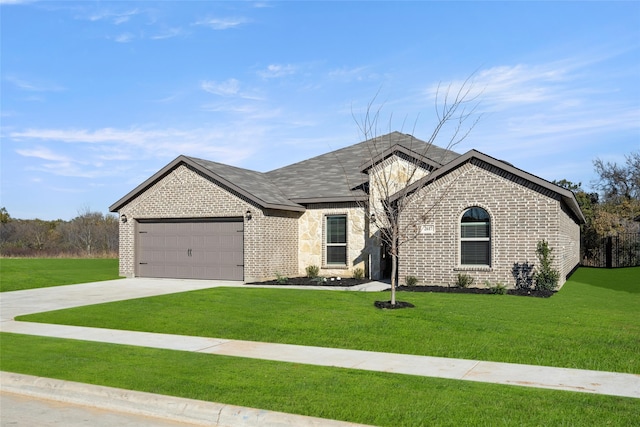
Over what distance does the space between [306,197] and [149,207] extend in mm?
6754

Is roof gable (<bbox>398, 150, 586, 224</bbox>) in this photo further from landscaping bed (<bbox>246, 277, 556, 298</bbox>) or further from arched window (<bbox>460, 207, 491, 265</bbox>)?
landscaping bed (<bbox>246, 277, 556, 298</bbox>)

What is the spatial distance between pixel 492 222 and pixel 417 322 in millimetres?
7621

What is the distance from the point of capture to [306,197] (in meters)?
24.3

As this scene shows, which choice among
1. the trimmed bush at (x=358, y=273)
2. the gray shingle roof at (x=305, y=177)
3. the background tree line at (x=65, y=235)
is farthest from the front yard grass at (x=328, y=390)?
the background tree line at (x=65, y=235)

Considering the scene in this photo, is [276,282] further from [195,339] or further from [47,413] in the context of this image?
[47,413]

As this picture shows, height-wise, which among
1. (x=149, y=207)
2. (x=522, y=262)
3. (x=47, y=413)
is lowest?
(x=47, y=413)

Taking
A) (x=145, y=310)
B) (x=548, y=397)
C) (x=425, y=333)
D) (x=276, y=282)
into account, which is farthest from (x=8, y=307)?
(x=548, y=397)

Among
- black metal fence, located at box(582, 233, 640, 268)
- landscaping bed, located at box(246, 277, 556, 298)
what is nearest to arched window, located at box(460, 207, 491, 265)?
landscaping bed, located at box(246, 277, 556, 298)

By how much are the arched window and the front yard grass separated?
11537 mm

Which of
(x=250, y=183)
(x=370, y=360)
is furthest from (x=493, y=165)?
(x=370, y=360)

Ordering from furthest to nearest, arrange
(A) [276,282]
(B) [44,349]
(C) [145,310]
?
(A) [276,282] → (C) [145,310] → (B) [44,349]

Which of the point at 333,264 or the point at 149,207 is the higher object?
the point at 149,207

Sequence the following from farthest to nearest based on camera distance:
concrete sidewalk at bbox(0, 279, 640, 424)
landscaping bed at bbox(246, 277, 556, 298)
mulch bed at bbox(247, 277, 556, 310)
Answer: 1. landscaping bed at bbox(246, 277, 556, 298)
2. mulch bed at bbox(247, 277, 556, 310)
3. concrete sidewalk at bbox(0, 279, 640, 424)

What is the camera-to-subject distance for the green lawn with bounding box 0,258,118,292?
22.5 meters
